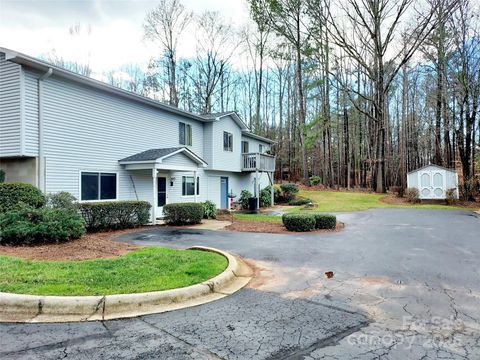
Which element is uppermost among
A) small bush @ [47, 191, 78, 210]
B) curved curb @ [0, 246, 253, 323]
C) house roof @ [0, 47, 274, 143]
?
house roof @ [0, 47, 274, 143]

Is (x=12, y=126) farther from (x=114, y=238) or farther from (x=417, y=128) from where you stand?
Answer: (x=417, y=128)

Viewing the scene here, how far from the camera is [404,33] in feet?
89.0

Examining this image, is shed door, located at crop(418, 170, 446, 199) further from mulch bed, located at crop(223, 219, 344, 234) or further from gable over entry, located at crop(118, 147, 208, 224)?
gable over entry, located at crop(118, 147, 208, 224)

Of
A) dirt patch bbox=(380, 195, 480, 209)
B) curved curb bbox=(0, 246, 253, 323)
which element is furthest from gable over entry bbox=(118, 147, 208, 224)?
dirt patch bbox=(380, 195, 480, 209)

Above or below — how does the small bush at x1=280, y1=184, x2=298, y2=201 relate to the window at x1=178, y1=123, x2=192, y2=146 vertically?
below

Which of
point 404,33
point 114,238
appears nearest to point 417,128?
point 404,33

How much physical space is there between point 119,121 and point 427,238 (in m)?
12.7

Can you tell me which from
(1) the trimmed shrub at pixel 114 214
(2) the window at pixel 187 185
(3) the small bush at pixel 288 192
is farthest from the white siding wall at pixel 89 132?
(3) the small bush at pixel 288 192

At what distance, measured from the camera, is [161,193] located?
54.6 ft

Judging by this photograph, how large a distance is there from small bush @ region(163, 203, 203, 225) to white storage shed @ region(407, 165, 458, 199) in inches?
765

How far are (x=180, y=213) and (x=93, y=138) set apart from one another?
4.64 meters

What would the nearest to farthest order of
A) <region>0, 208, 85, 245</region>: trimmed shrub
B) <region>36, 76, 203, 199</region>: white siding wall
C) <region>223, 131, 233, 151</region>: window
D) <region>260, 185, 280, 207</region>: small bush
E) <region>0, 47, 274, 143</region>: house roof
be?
<region>0, 208, 85, 245</region>: trimmed shrub → <region>0, 47, 274, 143</region>: house roof → <region>36, 76, 203, 199</region>: white siding wall → <region>223, 131, 233, 151</region>: window → <region>260, 185, 280, 207</region>: small bush

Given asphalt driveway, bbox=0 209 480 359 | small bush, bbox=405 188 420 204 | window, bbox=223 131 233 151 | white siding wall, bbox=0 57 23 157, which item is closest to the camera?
asphalt driveway, bbox=0 209 480 359

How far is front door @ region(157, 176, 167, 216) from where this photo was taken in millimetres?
16359
